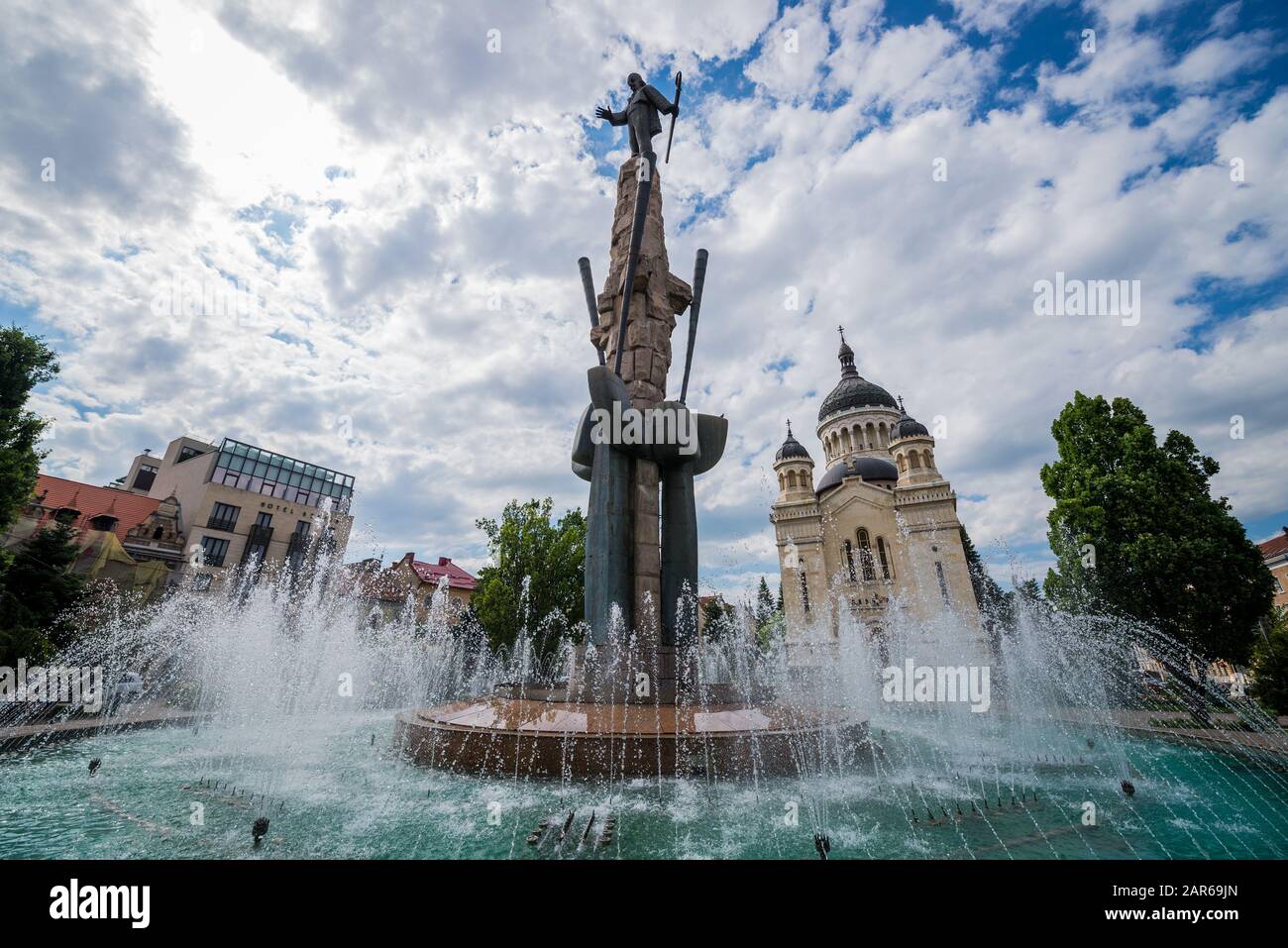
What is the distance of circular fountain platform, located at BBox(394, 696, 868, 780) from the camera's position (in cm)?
625

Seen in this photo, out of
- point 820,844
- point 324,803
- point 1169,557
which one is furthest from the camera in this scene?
point 1169,557

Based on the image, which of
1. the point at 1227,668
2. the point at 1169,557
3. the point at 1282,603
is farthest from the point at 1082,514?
the point at 1282,603

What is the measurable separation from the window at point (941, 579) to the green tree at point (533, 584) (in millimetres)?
Result: 25131

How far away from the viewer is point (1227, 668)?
18484 millimetres

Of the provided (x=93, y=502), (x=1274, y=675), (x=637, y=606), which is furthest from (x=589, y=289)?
(x=93, y=502)

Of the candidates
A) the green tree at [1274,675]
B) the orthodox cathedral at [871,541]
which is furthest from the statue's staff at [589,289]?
the orthodox cathedral at [871,541]

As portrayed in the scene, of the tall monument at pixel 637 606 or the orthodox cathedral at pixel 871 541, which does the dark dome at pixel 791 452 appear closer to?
the orthodox cathedral at pixel 871 541

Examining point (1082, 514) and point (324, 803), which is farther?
point (1082, 514)

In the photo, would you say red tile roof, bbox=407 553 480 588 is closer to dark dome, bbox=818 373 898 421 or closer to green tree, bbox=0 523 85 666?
green tree, bbox=0 523 85 666

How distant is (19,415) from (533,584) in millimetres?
18574
